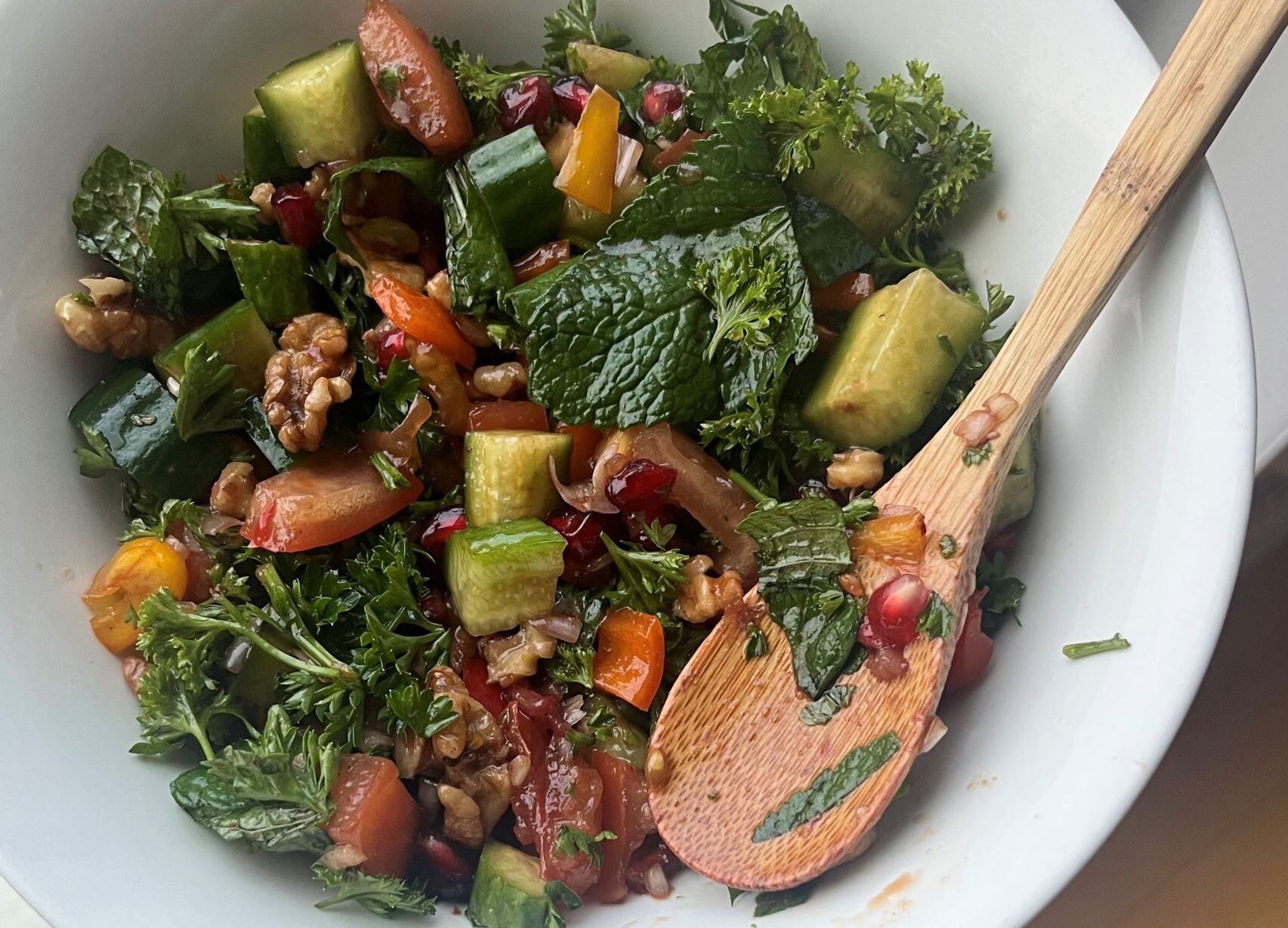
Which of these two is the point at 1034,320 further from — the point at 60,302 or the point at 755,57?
the point at 60,302

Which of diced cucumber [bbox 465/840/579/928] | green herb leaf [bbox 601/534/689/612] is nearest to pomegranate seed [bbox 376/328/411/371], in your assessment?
green herb leaf [bbox 601/534/689/612]

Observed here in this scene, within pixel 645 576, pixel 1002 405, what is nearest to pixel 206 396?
pixel 645 576

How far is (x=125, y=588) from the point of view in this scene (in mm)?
1885

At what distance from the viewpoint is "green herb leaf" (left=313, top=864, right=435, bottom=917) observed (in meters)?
1.71

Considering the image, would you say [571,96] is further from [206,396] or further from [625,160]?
[206,396]

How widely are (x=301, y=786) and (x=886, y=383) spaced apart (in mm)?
1313

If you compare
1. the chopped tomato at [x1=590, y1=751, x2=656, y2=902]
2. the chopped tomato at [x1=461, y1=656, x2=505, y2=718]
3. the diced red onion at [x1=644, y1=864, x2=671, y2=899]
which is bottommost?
the diced red onion at [x1=644, y1=864, x2=671, y2=899]

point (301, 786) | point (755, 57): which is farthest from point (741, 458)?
point (301, 786)

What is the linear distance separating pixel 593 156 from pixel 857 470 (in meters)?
0.85

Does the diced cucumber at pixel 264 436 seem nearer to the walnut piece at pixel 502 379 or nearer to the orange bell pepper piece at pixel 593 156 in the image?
the walnut piece at pixel 502 379

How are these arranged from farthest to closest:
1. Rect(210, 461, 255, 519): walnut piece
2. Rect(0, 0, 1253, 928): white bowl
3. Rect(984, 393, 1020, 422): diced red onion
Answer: Rect(210, 461, 255, 519): walnut piece → Rect(984, 393, 1020, 422): diced red onion → Rect(0, 0, 1253, 928): white bowl

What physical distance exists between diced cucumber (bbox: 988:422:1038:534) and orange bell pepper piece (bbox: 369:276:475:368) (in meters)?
1.16

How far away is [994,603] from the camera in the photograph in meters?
1.83

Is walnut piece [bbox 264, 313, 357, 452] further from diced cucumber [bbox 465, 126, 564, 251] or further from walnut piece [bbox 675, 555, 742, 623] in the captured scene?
walnut piece [bbox 675, 555, 742, 623]
